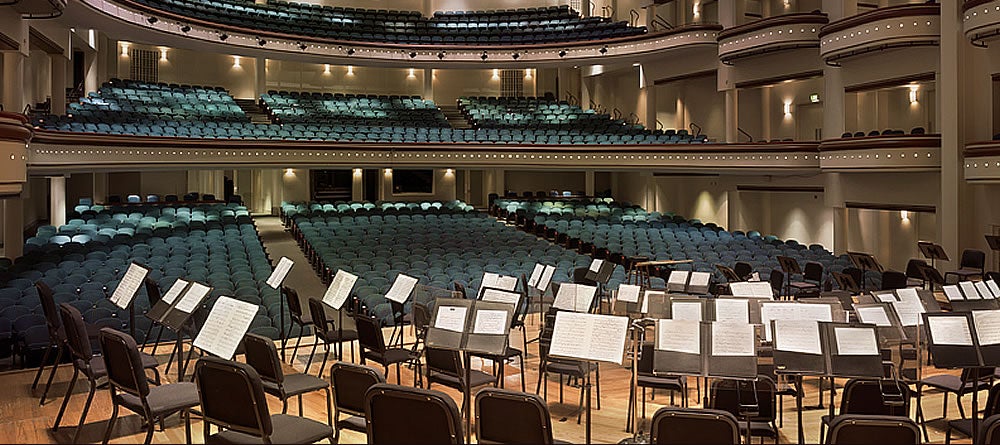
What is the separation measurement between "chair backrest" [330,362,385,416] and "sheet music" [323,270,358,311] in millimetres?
2605

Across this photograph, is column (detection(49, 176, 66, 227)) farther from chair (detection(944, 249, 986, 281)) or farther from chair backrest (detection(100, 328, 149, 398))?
chair (detection(944, 249, 986, 281))

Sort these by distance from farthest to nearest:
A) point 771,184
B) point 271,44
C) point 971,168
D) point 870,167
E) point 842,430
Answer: point 271,44, point 771,184, point 870,167, point 971,168, point 842,430

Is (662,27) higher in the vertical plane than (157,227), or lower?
higher

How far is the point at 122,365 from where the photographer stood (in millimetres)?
5113

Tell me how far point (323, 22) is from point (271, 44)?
402 cm

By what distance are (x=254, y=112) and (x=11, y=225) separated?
12.3 m

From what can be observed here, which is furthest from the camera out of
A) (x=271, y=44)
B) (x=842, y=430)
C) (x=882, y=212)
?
(x=271, y=44)

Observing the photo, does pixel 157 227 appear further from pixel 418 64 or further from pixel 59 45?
pixel 418 64

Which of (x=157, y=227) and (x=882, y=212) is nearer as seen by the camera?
(x=157, y=227)

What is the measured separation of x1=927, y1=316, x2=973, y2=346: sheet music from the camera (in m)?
6.00

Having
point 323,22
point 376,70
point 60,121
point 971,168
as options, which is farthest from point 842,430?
point 376,70

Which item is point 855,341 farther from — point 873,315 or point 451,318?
point 451,318

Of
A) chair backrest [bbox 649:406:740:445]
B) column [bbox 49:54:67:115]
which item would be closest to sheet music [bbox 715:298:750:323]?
chair backrest [bbox 649:406:740:445]

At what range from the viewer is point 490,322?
6285mm
